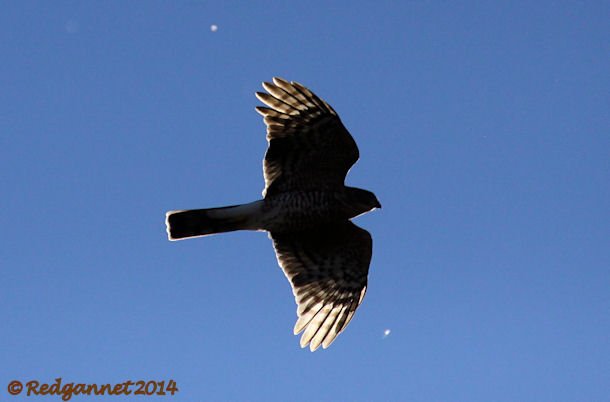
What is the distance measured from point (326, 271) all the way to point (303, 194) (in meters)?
1.28

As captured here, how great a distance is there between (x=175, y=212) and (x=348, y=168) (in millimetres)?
2132

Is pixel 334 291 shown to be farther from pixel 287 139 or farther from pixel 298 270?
pixel 287 139

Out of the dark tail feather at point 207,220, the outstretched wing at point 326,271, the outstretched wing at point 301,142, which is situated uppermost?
the outstretched wing at point 301,142

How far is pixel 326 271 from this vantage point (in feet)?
38.2

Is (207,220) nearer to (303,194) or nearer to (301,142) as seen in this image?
(303,194)

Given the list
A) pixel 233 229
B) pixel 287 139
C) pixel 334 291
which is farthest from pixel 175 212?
pixel 334 291

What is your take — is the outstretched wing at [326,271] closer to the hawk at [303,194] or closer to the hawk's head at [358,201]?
the hawk at [303,194]

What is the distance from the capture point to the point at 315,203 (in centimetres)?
1087

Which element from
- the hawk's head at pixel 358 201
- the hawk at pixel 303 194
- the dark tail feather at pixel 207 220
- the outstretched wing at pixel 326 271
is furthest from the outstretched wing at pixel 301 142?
the outstretched wing at pixel 326 271

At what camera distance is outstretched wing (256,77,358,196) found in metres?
10.7

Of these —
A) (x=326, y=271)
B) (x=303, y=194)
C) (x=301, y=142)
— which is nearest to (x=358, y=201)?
(x=303, y=194)

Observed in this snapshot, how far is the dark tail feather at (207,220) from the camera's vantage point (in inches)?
420

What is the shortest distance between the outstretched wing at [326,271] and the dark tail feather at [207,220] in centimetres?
82

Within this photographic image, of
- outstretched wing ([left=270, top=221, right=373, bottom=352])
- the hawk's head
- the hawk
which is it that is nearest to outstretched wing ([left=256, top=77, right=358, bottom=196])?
the hawk
